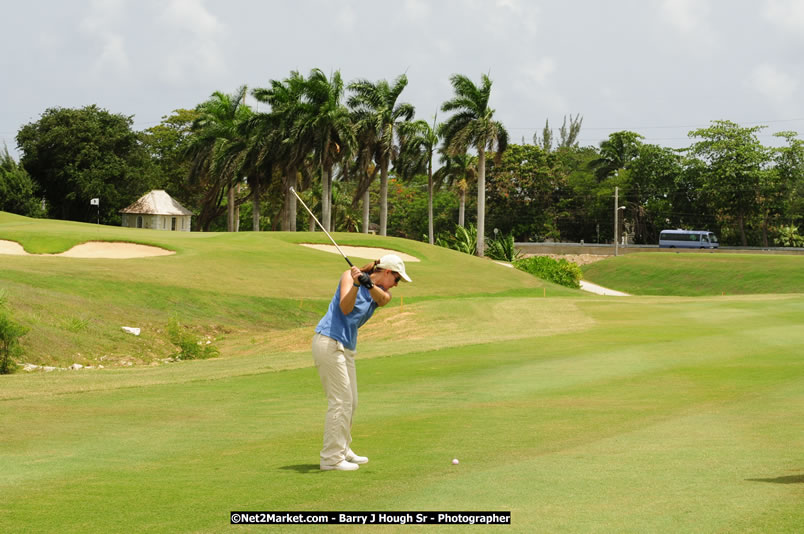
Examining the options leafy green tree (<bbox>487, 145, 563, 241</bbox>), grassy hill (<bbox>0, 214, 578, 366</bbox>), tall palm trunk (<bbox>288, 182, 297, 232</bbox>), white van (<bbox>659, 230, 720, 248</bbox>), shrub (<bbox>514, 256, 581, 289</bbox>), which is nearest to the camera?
grassy hill (<bbox>0, 214, 578, 366</bbox>)

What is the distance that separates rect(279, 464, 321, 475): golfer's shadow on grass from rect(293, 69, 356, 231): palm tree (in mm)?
71061

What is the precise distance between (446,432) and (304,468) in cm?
324

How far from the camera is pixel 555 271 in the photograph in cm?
7619

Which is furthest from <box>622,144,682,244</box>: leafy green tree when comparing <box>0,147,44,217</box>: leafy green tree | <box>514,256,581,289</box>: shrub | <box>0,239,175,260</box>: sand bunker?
<box>0,239,175,260</box>: sand bunker

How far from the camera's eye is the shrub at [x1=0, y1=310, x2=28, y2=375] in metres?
25.4

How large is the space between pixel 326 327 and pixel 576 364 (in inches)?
535

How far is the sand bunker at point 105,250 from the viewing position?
174 ft

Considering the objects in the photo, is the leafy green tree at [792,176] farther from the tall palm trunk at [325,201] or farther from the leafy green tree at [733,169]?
the tall palm trunk at [325,201]

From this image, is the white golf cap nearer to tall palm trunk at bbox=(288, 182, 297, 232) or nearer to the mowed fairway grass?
the mowed fairway grass

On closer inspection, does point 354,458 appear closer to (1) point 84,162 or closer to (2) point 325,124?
(2) point 325,124

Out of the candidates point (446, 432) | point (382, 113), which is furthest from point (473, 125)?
point (446, 432)

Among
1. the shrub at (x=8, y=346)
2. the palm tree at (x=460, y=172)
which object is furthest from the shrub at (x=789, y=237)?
the shrub at (x=8, y=346)

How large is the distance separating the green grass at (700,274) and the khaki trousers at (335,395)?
70.5 m

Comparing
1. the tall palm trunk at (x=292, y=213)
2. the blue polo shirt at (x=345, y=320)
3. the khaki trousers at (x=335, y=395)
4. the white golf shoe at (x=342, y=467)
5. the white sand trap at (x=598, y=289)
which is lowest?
the white sand trap at (x=598, y=289)
